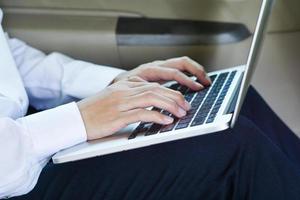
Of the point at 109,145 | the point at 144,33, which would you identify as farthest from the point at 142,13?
the point at 109,145

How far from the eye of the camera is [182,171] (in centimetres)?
75

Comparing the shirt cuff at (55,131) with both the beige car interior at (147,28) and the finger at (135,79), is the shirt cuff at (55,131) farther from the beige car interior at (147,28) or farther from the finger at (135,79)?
the beige car interior at (147,28)

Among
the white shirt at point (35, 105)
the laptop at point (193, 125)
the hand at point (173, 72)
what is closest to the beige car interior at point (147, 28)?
the white shirt at point (35, 105)

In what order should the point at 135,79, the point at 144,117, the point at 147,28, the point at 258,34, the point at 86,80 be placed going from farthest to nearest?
the point at 147,28 < the point at 86,80 < the point at 135,79 < the point at 144,117 < the point at 258,34

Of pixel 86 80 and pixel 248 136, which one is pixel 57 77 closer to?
pixel 86 80

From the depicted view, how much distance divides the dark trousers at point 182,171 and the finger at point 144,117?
0.05 m

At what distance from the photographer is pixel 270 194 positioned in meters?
0.72

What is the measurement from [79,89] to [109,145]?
370 millimetres

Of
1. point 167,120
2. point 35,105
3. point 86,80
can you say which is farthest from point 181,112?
point 35,105

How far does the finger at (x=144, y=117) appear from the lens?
2.39 ft

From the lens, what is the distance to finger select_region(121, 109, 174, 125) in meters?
0.73

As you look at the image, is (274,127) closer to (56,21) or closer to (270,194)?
(270,194)

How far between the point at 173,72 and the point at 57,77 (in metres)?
0.28

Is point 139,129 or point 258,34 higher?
point 258,34
